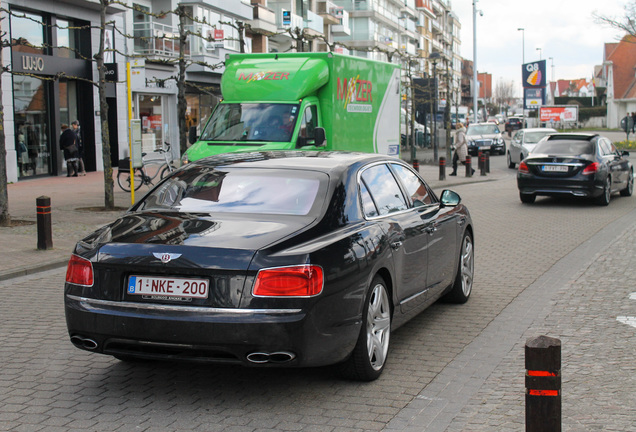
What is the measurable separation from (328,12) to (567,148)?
52.9 meters

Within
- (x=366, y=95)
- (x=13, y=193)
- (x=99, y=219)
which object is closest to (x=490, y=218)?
(x=366, y=95)

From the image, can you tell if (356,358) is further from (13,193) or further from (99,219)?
(13,193)

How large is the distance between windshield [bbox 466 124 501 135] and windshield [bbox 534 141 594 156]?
1021 inches

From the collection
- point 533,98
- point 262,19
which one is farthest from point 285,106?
point 533,98

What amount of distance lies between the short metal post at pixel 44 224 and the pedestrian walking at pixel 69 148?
50.1 feet

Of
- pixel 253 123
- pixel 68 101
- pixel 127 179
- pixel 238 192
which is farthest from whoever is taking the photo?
pixel 68 101

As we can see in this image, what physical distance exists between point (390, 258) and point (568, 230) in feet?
30.1

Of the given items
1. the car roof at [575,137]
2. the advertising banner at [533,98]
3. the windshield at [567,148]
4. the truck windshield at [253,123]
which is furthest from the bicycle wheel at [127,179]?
the advertising banner at [533,98]

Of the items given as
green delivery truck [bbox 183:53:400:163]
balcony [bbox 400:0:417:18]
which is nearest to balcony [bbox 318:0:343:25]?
balcony [bbox 400:0:417:18]

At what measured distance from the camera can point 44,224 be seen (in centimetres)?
1155

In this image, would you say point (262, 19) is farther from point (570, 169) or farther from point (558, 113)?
point (570, 169)

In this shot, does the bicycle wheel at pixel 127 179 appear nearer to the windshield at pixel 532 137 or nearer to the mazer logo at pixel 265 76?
the mazer logo at pixel 265 76

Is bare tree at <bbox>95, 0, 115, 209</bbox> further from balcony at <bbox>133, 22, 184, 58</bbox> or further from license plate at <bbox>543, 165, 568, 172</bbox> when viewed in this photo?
balcony at <bbox>133, 22, 184, 58</bbox>

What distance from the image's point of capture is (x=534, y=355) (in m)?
3.36
